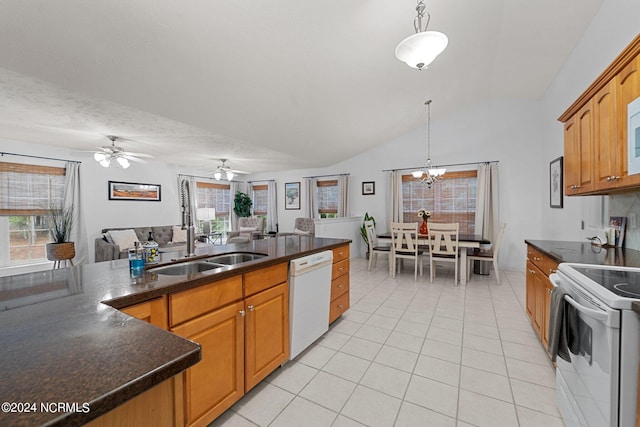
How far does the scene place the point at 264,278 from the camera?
183 centimetres

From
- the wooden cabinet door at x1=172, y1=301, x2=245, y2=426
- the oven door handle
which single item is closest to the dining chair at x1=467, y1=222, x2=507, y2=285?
the oven door handle

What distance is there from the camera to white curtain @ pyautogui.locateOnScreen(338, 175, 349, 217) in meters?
6.83

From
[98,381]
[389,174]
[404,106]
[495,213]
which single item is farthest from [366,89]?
[98,381]

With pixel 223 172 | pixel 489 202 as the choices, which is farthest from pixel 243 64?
pixel 489 202

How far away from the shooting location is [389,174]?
6242mm

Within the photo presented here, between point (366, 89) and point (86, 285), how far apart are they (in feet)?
11.8

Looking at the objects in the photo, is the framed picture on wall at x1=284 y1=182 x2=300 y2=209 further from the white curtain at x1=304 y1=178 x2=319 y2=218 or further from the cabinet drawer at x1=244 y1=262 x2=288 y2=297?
the cabinet drawer at x1=244 y1=262 x2=288 y2=297

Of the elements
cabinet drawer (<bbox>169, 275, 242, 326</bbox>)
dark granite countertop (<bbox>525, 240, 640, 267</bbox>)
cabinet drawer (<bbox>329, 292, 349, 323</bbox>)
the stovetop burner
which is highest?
dark granite countertop (<bbox>525, 240, 640, 267</bbox>)

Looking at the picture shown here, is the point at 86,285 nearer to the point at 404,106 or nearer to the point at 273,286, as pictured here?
the point at 273,286

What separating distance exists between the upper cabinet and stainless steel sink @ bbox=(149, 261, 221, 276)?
2637mm

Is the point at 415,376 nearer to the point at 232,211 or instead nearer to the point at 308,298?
the point at 308,298

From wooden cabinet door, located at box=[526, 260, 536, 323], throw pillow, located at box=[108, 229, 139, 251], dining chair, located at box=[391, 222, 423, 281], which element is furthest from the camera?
throw pillow, located at box=[108, 229, 139, 251]

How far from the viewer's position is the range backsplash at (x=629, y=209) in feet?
6.75

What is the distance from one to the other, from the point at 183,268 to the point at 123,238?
416 cm
